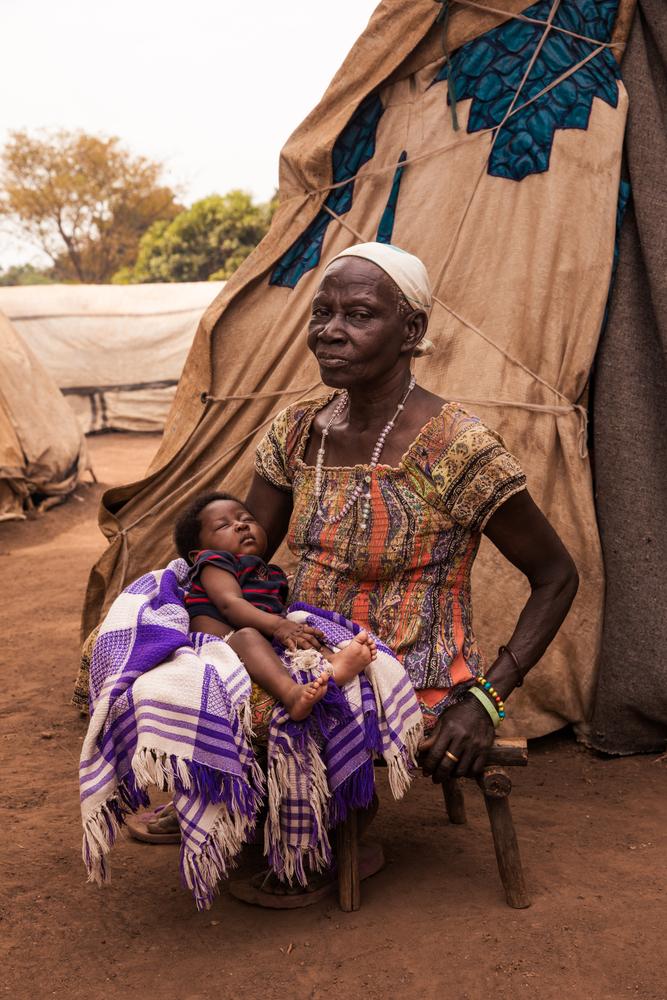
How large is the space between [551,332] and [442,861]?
1795mm

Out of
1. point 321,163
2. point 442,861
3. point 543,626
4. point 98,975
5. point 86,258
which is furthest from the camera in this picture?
point 86,258

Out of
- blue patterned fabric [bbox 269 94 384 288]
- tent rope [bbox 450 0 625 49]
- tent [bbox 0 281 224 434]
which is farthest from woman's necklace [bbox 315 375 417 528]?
tent [bbox 0 281 224 434]

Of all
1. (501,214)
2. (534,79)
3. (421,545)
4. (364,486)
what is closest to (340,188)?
(501,214)

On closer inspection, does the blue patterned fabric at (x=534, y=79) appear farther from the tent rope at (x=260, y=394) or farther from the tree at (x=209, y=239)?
the tree at (x=209, y=239)

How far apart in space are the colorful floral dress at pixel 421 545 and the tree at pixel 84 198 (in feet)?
90.3

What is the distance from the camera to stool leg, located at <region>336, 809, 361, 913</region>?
2.52 metres

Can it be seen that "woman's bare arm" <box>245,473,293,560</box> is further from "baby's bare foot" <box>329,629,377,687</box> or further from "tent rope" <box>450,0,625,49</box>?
"tent rope" <box>450,0,625,49</box>

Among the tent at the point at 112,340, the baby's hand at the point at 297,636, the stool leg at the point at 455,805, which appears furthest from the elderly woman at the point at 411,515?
the tent at the point at 112,340

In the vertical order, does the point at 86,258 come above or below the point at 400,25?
below

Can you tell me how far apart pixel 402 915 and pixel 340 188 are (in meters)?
2.66

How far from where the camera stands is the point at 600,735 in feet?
12.1

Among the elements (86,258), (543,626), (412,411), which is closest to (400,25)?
(412,411)

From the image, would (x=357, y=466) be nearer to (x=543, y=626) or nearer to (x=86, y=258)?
(x=543, y=626)

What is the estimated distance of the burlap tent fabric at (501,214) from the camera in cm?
366
